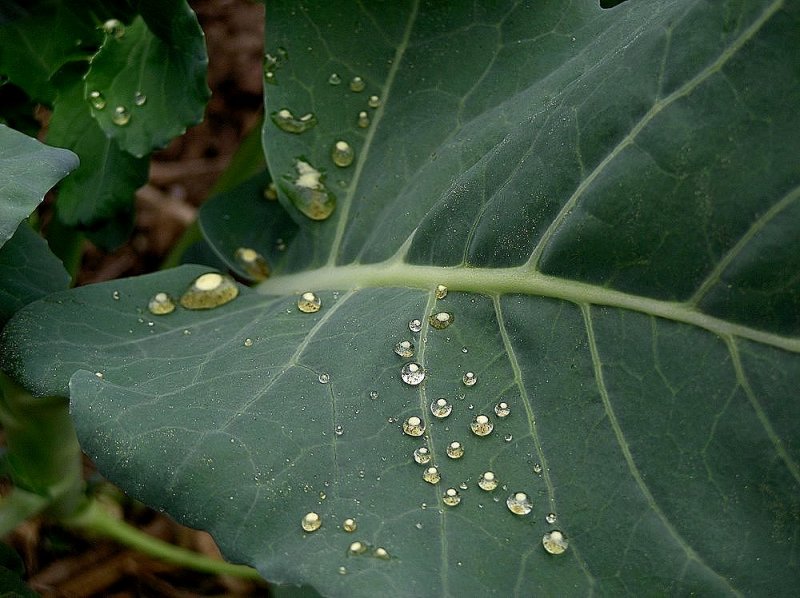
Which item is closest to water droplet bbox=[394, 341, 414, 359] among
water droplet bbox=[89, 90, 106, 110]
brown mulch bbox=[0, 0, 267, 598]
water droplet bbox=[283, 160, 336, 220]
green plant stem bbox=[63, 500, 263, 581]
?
water droplet bbox=[283, 160, 336, 220]

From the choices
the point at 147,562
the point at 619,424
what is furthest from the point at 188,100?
the point at 147,562

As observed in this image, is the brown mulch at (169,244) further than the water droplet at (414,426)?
Yes

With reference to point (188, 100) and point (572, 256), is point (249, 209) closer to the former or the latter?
point (188, 100)

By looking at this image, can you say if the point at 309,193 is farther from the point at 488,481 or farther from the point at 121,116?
the point at 488,481

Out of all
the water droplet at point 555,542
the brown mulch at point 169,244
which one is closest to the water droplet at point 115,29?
the brown mulch at point 169,244

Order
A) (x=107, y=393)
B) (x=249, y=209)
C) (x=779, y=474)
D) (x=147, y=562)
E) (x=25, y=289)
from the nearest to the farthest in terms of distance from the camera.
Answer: (x=779, y=474), (x=107, y=393), (x=25, y=289), (x=249, y=209), (x=147, y=562)

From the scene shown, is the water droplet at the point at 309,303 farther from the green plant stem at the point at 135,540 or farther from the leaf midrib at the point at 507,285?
the green plant stem at the point at 135,540
